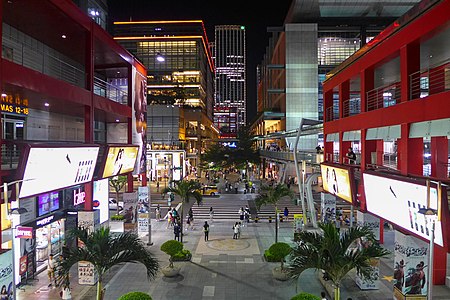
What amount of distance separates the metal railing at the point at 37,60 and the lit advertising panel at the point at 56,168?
4.31 meters

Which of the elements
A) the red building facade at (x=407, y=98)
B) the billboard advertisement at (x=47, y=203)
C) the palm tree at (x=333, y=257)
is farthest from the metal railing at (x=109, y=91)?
the palm tree at (x=333, y=257)

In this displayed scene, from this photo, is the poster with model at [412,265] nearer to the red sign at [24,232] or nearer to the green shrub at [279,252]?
the green shrub at [279,252]

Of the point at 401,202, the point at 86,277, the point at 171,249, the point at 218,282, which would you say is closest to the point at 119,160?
the point at 171,249

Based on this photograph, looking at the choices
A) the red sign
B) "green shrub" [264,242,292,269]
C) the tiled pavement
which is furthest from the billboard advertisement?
"green shrub" [264,242,292,269]

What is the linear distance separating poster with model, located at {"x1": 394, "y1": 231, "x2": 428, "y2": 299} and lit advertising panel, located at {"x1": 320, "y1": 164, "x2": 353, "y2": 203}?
171 inches

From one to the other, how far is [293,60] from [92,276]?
2086 inches

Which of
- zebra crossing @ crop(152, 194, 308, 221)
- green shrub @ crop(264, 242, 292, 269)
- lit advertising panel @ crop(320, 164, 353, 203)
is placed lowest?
zebra crossing @ crop(152, 194, 308, 221)

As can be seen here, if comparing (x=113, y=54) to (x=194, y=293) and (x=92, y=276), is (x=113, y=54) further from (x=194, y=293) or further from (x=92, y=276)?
(x=194, y=293)

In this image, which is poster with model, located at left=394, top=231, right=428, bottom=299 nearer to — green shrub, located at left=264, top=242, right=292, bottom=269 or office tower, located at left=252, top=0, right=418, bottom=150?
green shrub, located at left=264, top=242, right=292, bottom=269

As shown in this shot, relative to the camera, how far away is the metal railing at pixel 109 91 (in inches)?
994

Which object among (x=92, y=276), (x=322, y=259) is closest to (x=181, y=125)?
(x=92, y=276)

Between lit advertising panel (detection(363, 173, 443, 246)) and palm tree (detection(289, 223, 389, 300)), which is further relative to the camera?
palm tree (detection(289, 223, 389, 300))

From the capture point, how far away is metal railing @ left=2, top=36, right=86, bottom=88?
51.1 feet

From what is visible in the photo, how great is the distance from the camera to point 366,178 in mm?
14680
